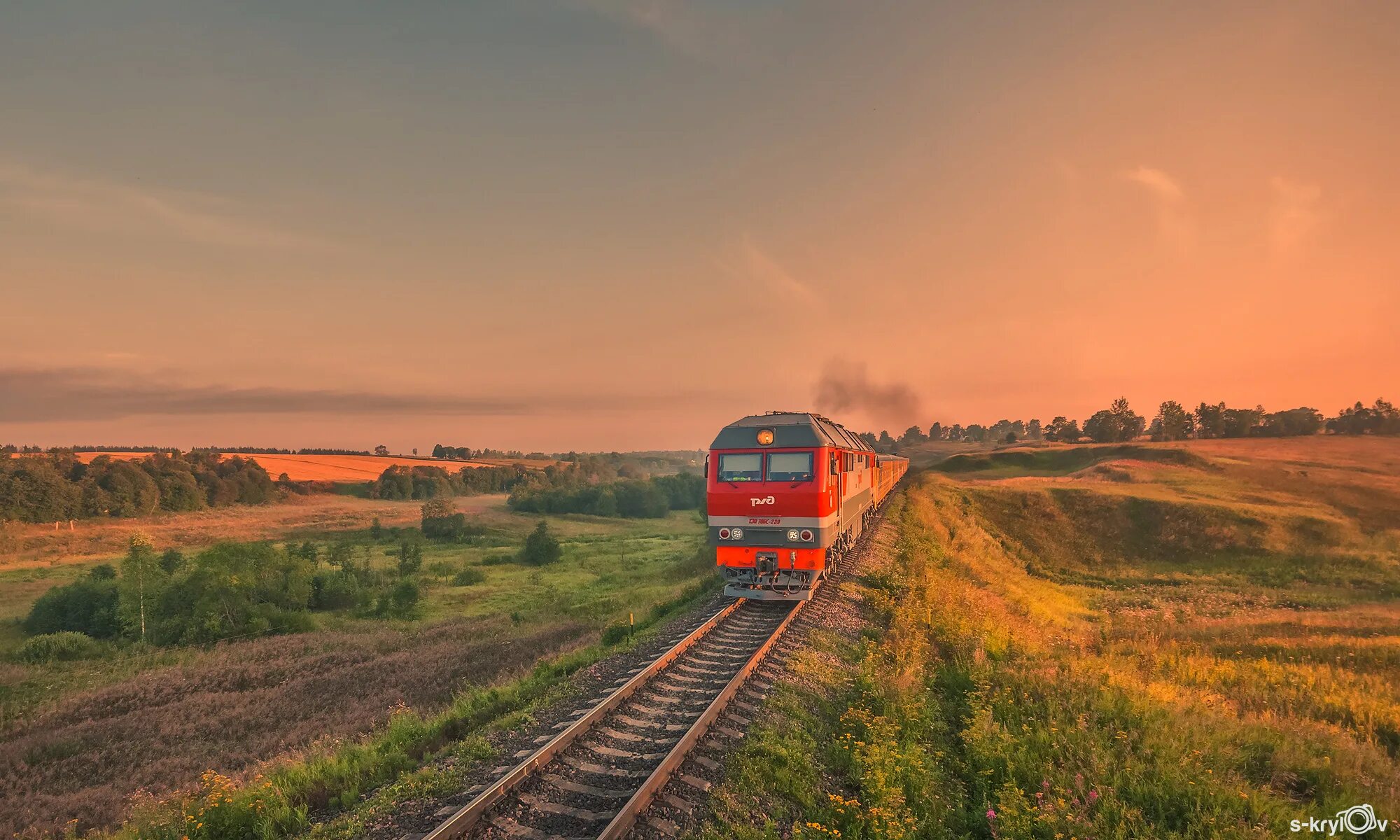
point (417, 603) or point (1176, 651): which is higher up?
point (1176, 651)

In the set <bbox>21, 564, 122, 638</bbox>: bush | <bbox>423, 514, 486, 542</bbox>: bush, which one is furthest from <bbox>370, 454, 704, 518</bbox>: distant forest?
<bbox>21, 564, 122, 638</bbox>: bush

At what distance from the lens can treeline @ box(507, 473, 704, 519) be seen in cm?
11925

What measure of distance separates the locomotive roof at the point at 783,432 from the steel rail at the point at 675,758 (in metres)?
6.13

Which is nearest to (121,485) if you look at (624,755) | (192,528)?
(192,528)

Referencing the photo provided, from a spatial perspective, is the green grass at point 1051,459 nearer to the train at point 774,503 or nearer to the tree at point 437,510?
the train at point 774,503

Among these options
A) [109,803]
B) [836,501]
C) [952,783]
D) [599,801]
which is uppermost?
[836,501]

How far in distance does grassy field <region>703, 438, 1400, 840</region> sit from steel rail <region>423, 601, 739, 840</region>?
2.55m

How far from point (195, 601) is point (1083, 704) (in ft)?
157

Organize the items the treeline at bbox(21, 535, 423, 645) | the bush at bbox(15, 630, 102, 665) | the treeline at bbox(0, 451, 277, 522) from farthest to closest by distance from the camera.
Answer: the treeline at bbox(0, 451, 277, 522) < the treeline at bbox(21, 535, 423, 645) < the bush at bbox(15, 630, 102, 665)

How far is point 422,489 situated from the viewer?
135750mm

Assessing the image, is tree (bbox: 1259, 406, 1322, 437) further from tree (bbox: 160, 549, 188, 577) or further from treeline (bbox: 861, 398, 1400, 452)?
tree (bbox: 160, 549, 188, 577)

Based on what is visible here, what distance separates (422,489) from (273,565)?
337ft

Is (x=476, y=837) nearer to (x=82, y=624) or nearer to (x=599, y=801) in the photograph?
(x=599, y=801)

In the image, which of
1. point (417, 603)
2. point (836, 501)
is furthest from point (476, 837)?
point (417, 603)
